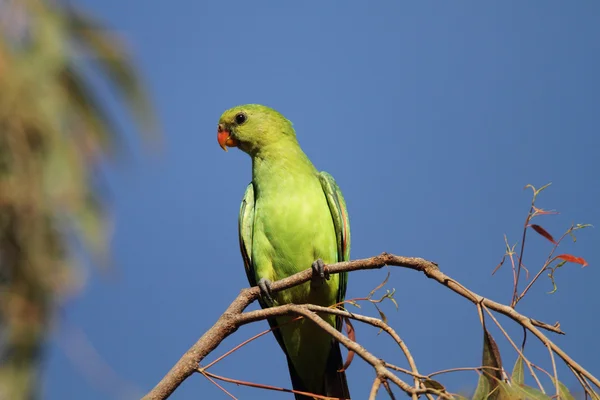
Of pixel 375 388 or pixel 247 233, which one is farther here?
pixel 247 233

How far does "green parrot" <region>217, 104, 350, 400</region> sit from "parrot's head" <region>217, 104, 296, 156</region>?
0.54 ft

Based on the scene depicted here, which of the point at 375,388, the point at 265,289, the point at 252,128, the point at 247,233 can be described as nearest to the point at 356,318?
the point at 375,388

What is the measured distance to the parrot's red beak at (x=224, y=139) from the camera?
403 centimetres

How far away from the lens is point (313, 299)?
132 inches

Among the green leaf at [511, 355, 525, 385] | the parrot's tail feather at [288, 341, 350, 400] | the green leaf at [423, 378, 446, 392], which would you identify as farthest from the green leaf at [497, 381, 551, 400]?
the parrot's tail feather at [288, 341, 350, 400]

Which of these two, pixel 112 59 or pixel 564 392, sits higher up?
pixel 112 59

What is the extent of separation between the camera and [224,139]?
4.05 metres

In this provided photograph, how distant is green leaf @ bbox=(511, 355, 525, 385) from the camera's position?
6.23ft

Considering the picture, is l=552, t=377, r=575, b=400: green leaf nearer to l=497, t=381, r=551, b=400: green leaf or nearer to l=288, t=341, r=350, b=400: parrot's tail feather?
l=497, t=381, r=551, b=400: green leaf

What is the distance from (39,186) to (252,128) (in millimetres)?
2519

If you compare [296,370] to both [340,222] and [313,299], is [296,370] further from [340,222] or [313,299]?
[340,222]

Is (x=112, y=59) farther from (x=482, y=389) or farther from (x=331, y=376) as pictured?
(x=331, y=376)

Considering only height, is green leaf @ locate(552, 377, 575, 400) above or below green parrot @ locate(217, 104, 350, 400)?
below

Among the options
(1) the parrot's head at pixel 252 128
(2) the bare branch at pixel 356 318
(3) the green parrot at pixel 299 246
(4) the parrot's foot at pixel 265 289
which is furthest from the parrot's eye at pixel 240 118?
(2) the bare branch at pixel 356 318
